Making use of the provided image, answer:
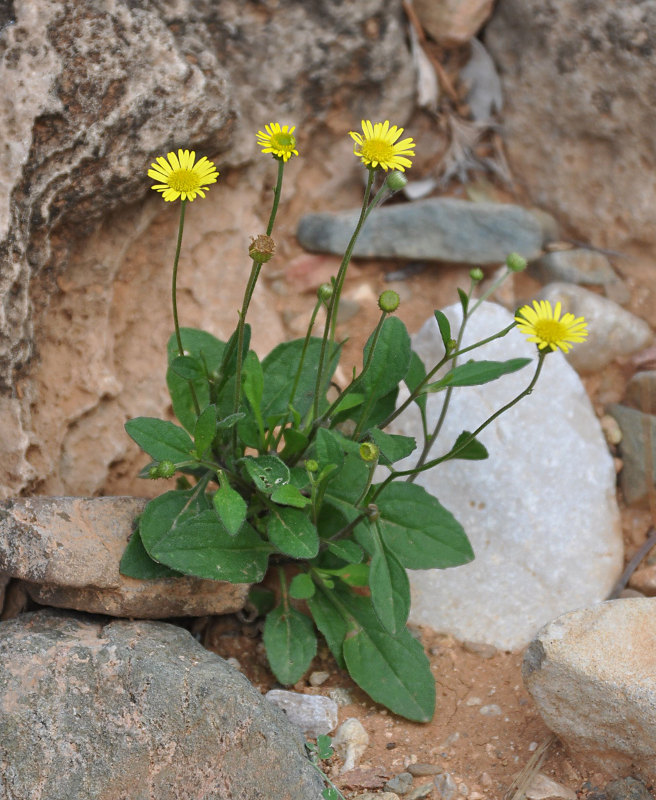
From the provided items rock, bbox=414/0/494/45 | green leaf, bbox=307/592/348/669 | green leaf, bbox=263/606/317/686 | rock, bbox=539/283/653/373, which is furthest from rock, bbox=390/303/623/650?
rock, bbox=414/0/494/45

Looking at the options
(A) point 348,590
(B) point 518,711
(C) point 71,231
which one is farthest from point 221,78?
(B) point 518,711

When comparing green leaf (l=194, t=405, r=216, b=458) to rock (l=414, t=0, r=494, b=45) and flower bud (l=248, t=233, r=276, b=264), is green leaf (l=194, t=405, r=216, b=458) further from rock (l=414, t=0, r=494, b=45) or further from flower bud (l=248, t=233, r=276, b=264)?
rock (l=414, t=0, r=494, b=45)

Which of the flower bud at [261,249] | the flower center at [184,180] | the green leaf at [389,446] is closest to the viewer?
the flower bud at [261,249]

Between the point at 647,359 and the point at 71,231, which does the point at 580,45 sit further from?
the point at 71,231

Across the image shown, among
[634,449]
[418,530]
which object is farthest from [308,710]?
[634,449]

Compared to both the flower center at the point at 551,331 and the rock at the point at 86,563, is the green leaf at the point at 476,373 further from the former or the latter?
the rock at the point at 86,563

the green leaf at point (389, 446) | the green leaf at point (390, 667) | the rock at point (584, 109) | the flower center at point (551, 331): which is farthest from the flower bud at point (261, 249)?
the rock at point (584, 109)
